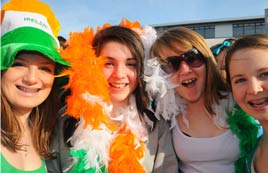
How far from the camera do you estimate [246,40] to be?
1872 mm

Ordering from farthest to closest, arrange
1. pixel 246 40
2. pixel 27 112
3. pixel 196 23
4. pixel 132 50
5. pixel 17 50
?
1. pixel 196 23
2. pixel 132 50
3. pixel 246 40
4. pixel 27 112
5. pixel 17 50

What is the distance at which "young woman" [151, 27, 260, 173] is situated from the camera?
6.44 feet

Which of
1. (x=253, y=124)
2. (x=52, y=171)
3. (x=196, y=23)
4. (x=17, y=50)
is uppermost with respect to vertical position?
(x=196, y=23)

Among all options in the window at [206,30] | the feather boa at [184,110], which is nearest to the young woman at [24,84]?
the feather boa at [184,110]

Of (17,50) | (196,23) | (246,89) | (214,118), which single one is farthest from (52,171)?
(196,23)

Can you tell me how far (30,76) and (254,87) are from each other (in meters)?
1.23

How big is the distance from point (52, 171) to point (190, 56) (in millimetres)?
1155

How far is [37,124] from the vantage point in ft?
5.84

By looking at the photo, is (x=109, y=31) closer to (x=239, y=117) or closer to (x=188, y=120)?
(x=188, y=120)

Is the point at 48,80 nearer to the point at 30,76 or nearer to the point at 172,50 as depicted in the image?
the point at 30,76

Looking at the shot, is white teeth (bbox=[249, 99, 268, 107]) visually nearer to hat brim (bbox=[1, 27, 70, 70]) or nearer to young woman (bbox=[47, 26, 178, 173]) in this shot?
young woman (bbox=[47, 26, 178, 173])

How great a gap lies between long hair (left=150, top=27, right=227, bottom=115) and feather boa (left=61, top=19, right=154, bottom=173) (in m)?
0.49

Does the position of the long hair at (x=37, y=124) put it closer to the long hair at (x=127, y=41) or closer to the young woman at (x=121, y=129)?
the young woman at (x=121, y=129)

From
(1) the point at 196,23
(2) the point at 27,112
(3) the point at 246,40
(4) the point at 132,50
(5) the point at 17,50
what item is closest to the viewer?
(5) the point at 17,50
